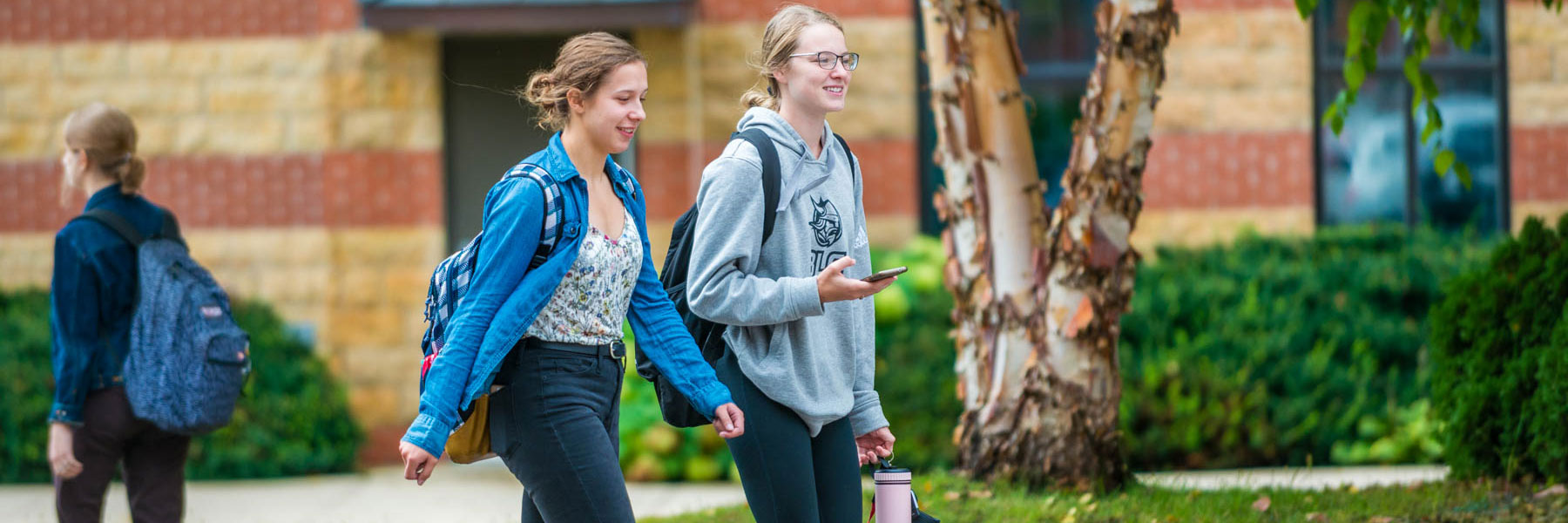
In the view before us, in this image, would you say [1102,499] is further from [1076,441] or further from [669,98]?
[669,98]

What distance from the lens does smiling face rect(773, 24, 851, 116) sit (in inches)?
138

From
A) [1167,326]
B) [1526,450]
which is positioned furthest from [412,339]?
[1526,450]

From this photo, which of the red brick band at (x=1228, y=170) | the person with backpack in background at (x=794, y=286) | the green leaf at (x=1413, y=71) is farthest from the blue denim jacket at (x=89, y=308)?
the red brick band at (x=1228, y=170)

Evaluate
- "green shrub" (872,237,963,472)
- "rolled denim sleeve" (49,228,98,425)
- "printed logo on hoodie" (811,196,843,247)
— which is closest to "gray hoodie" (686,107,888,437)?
"printed logo on hoodie" (811,196,843,247)

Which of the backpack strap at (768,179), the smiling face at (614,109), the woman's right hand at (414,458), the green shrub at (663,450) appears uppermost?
the smiling face at (614,109)

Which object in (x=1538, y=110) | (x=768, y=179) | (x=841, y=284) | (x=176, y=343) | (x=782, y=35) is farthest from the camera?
(x=1538, y=110)

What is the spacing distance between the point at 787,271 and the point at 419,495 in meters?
5.08

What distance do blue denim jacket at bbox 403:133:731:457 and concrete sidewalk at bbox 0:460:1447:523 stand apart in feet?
12.2

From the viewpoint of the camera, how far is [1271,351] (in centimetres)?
820

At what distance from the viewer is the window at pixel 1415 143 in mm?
9391

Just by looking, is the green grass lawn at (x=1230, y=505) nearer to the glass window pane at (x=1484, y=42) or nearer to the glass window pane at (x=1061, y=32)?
the glass window pane at (x=1061, y=32)

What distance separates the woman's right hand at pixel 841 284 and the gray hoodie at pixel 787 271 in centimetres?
4

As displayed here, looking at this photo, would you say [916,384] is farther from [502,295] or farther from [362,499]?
[502,295]

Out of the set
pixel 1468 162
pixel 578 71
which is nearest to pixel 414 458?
pixel 578 71
